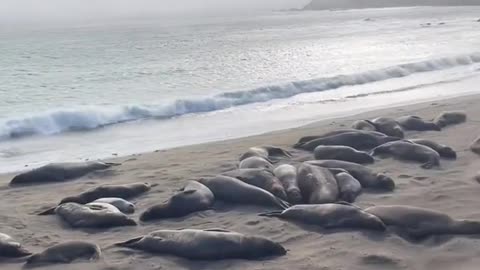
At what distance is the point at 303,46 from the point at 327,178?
3268 centimetres

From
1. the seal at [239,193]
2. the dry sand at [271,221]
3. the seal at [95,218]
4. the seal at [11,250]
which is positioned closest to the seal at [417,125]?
the dry sand at [271,221]

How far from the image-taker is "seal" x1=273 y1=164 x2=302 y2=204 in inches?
275

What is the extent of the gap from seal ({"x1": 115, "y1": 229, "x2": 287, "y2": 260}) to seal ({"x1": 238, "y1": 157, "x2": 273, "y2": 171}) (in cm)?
253

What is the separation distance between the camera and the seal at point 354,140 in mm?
9430

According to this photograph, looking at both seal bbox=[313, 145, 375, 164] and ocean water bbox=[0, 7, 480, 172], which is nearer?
seal bbox=[313, 145, 375, 164]

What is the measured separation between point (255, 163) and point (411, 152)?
206 cm

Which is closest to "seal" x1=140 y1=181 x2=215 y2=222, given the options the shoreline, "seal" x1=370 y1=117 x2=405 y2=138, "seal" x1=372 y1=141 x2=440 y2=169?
"seal" x1=372 y1=141 x2=440 y2=169

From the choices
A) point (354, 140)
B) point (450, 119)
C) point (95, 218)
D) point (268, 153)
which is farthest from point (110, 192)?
point (450, 119)

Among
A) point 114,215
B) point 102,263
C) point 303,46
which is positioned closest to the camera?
point 102,263

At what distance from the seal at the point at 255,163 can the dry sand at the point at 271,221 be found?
1.71 ft

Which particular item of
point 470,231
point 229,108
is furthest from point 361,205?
point 229,108

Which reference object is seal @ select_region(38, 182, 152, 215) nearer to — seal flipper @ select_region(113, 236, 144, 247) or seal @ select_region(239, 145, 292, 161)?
seal flipper @ select_region(113, 236, 144, 247)

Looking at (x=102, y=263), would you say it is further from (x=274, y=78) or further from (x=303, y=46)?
(x=303, y=46)

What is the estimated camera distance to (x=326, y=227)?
607 centimetres
